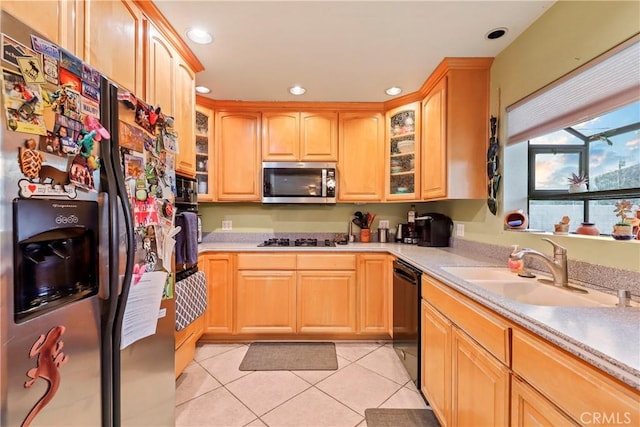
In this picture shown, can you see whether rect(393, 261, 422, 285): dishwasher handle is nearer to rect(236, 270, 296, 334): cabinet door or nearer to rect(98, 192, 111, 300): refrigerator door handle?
rect(236, 270, 296, 334): cabinet door

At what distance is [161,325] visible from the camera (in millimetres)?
1278

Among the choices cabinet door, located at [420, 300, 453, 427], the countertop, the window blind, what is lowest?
cabinet door, located at [420, 300, 453, 427]

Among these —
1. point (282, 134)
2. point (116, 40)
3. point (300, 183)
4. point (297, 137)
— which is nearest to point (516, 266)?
point (300, 183)

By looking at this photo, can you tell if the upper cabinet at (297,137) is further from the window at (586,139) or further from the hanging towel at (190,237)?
the window at (586,139)

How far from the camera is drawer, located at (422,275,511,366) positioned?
3.37 ft

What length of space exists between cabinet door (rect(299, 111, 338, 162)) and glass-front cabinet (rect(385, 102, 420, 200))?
584mm

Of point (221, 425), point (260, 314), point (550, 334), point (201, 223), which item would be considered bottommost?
point (221, 425)

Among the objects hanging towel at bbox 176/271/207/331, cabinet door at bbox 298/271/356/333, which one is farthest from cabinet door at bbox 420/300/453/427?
hanging towel at bbox 176/271/207/331

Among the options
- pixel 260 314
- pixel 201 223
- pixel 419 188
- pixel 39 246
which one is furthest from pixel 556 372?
pixel 201 223

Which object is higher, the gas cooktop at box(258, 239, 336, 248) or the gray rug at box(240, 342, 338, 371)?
the gas cooktop at box(258, 239, 336, 248)

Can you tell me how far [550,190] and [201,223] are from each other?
3.12 metres

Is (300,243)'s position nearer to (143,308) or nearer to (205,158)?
(205,158)

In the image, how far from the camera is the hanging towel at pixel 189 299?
1696 millimetres

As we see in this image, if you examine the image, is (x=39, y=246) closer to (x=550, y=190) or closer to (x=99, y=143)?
(x=99, y=143)
